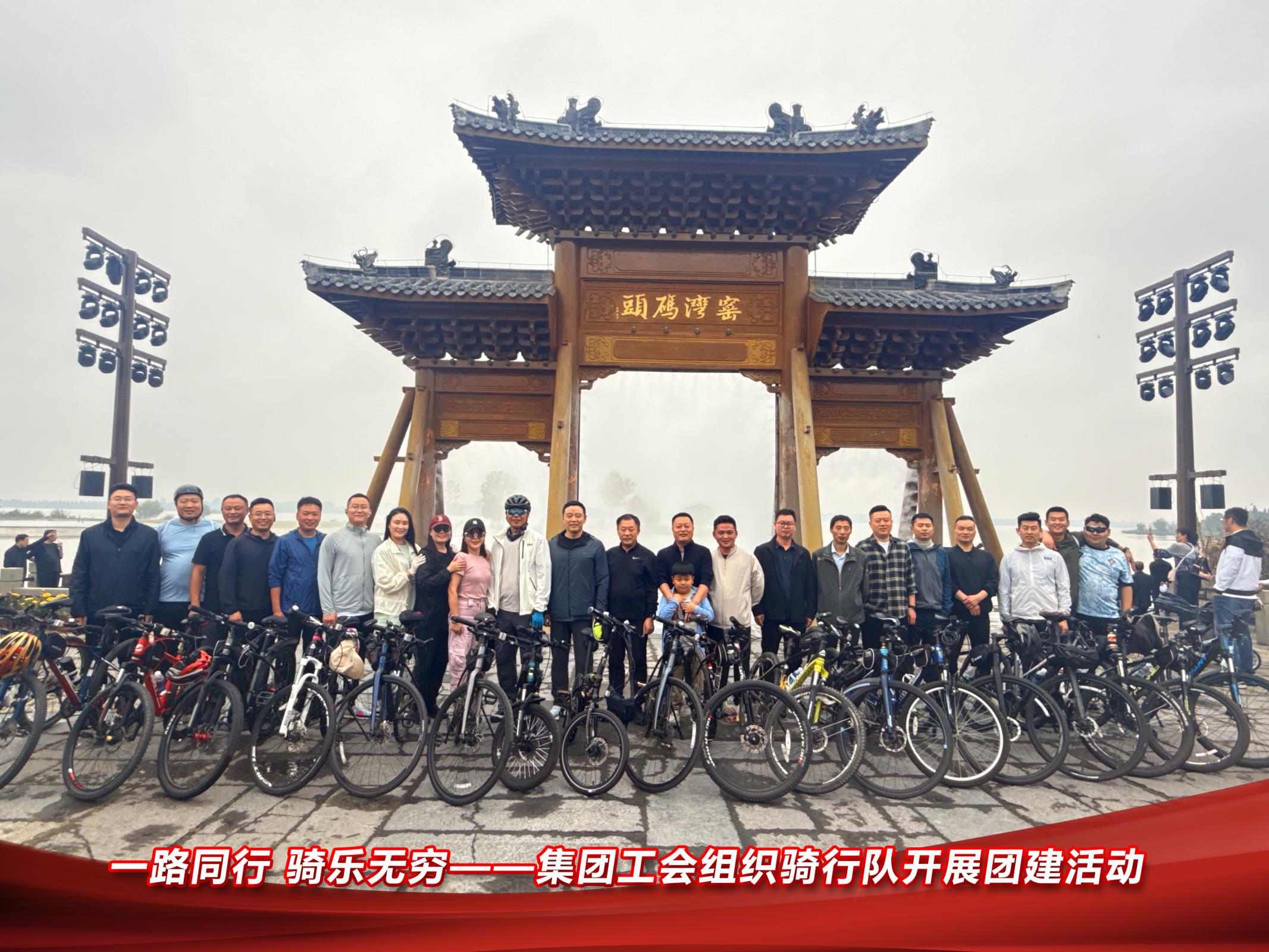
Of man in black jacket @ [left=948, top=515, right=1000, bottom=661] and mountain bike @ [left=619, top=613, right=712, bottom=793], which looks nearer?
mountain bike @ [left=619, top=613, right=712, bottom=793]

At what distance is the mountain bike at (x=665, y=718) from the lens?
12.8 feet

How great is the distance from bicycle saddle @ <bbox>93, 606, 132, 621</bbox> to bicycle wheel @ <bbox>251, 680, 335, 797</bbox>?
138 cm

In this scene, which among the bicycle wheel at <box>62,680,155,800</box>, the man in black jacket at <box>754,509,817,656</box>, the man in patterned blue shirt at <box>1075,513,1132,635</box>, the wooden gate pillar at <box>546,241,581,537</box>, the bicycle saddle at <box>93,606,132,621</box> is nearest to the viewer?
the bicycle wheel at <box>62,680,155,800</box>

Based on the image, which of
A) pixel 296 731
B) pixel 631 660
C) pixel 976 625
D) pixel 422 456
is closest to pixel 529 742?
pixel 631 660

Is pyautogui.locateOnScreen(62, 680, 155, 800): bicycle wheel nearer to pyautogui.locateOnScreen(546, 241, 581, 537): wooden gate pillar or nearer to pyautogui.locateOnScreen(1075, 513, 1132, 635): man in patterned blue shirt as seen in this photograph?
pyautogui.locateOnScreen(546, 241, 581, 537): wooden gate pillar

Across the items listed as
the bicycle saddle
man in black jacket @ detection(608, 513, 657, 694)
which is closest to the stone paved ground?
the bicycle saddle

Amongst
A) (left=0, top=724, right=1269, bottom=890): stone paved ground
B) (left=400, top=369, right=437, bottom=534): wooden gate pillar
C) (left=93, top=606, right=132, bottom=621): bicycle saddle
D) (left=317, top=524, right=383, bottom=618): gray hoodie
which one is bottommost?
(left=0, top=724, right=1269, bottom=890): stone paved ground

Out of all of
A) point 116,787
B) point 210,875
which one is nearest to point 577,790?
point 210,875

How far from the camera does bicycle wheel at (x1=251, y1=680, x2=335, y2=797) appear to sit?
3.77 m

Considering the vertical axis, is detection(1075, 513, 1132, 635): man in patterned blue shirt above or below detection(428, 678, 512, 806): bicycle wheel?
above

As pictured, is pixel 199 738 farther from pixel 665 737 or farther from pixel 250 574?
pixel 665 737

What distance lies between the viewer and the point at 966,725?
4164mm

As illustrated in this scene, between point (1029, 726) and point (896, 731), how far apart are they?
1005 mm

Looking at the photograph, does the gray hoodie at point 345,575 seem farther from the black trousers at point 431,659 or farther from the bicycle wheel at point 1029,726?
the bicycle wheel at point 1029,726
